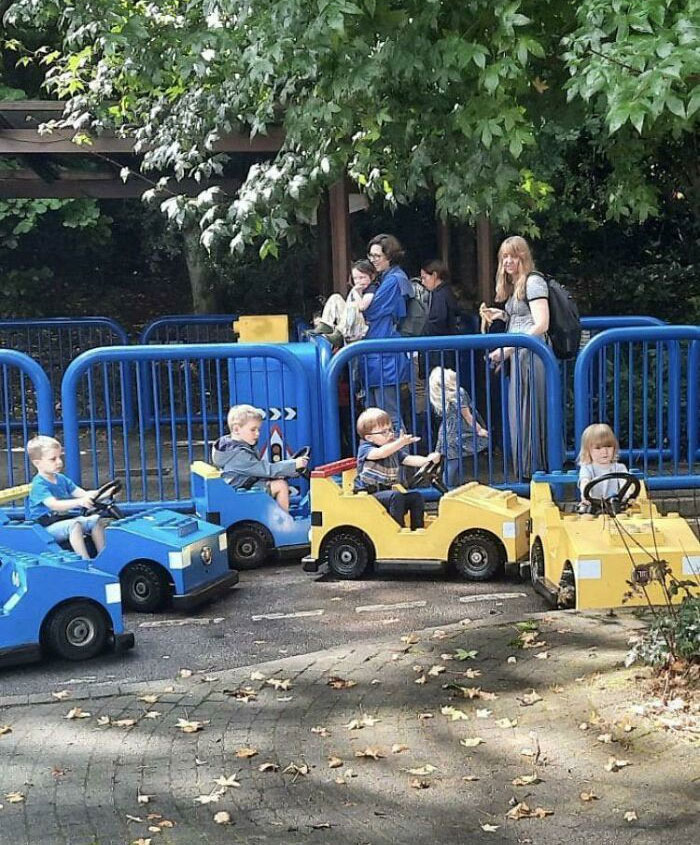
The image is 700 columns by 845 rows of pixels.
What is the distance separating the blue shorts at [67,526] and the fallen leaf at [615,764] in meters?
3.82

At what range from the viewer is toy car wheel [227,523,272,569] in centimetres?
839

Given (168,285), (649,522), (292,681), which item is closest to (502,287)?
(649,522)

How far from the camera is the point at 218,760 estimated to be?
16.5ft

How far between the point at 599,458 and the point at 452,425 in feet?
4.89

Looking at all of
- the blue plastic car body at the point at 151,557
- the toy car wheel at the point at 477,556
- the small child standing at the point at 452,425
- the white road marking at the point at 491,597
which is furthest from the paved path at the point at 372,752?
the small child standing at the point at 452,425

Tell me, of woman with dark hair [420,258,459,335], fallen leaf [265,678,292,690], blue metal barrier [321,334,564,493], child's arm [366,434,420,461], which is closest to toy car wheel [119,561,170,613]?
child's arm [366,434,420,461]

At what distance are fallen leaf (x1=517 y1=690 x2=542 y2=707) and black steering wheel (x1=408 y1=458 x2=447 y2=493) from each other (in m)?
2.63

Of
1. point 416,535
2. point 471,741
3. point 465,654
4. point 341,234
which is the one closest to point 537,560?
point 416,535

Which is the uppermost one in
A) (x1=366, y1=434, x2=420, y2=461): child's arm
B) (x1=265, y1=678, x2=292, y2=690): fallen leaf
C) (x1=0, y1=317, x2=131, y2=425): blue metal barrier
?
(x1=0, y1=317, x2=131, y2=425): blue metal barrier

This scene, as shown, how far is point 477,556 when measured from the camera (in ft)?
Result: 26.0

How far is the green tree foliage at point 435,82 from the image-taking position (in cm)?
489

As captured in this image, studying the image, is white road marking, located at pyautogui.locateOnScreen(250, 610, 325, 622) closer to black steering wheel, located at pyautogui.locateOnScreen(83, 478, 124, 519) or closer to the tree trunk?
black steering wheel, located at pyautogui.locateOnScreen(83, 478, 124, 519)

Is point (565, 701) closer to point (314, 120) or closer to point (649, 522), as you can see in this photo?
point (649, 522)

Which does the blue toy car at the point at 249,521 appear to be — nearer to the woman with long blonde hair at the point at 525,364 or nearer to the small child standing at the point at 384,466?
the small child standing at the point at 384,466
